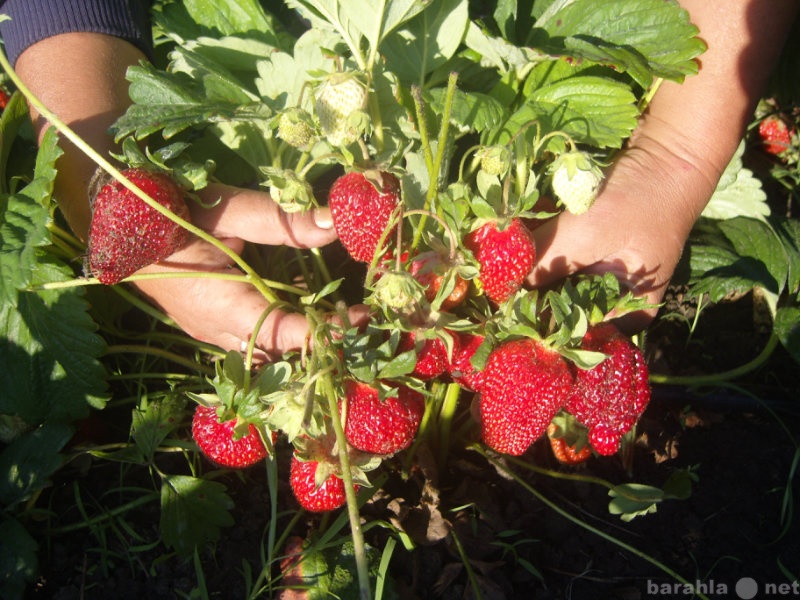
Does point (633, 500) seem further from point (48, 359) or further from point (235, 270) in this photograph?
point (48, 359)

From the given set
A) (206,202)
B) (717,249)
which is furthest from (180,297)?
(717,249)

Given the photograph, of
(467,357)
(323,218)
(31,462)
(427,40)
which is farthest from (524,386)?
(31,462)

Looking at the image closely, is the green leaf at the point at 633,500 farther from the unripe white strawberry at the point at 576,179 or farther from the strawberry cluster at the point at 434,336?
the unripe white strawberry at the point at 576,179

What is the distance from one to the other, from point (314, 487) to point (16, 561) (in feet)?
1.46

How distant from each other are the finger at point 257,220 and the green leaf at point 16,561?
487mm

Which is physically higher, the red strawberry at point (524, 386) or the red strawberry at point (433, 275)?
the red strawberry at point (433, 275)

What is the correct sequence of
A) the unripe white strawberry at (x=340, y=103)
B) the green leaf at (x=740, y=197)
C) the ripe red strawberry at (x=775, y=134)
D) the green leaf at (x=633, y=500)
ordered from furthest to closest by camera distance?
the ripe red strawberry at (x=775, y=134)
the green leaf at (x=740, y=197)
the green leaf at (x=633, y=500)
the unripe white strawberry at (x=340, y=103)

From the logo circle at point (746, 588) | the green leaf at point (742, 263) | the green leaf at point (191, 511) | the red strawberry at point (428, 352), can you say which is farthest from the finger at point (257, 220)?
the logo circle at point (746, 588)

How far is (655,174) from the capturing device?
919mm

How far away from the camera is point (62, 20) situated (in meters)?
1.05

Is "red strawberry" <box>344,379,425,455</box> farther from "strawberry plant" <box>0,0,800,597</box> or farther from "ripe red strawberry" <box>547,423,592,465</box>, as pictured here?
"ripe red strawberry" <box>547,423,592,465</box>

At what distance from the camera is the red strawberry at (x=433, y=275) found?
71 centimetres

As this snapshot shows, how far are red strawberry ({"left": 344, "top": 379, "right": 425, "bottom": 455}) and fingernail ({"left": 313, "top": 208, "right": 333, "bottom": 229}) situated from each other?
219mm

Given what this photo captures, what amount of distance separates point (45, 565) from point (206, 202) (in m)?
0.56
